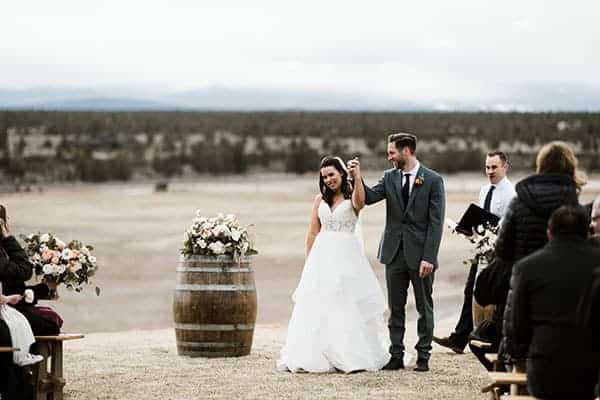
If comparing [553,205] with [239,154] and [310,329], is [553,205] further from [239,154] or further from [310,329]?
[239,154]

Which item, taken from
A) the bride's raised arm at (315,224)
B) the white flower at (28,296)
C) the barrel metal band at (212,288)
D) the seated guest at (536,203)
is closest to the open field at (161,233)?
the barrel metal band at (212,288)

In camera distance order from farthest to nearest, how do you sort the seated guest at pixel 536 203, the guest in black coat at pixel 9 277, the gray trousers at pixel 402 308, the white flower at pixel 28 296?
the gray trousers at pixel 402 308 < the white flower at pixel 28 296 < the guest in black coat at pixel 9 277 < the seated guest at pixel 536 203

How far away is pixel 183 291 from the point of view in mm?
15266

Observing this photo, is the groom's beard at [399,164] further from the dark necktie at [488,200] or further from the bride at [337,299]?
the dark necktie at [488,200]

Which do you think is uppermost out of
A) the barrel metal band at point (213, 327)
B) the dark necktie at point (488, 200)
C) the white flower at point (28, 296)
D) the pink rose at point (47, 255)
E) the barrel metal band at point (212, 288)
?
the dark necktie at point (488, 200)

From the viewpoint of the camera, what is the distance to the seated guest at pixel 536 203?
1020 cm

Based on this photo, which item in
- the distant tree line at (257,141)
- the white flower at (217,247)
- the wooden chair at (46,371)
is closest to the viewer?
the wooden chair at (46,371)

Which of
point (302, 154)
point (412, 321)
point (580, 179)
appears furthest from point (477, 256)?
point (302, 154)

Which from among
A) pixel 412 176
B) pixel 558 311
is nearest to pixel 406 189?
pixel 412 176

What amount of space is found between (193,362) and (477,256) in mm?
3143

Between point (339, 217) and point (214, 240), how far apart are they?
1.71m

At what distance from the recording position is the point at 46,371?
486 inches

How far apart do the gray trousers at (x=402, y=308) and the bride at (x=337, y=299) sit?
196mm

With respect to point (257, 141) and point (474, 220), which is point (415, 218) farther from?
point (257, 141)
